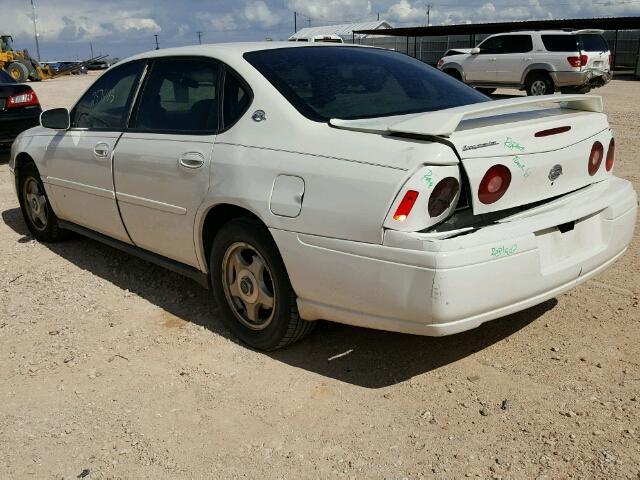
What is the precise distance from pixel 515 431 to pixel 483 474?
34cm

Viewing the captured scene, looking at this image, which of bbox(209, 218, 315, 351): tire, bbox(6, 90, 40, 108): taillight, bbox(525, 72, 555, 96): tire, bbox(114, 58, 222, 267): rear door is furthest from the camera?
bbox(525, 72, 555, 96): tire

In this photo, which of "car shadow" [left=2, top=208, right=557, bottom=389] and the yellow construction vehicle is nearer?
"car shadow" [left=2, top=208, right=557, bottom=389]

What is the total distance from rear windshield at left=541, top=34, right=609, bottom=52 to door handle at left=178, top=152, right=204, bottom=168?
51.9 ft

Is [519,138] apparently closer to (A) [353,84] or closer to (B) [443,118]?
(B) [443,118]

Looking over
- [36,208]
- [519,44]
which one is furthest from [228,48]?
[519,44]

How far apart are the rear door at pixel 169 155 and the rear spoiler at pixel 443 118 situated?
936 mm

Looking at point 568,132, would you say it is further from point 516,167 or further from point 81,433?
point 81,433

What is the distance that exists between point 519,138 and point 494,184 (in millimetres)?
269

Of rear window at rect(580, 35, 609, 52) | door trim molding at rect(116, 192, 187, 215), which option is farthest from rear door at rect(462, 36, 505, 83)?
door trim molding at rect(116, 192, 187, 215)

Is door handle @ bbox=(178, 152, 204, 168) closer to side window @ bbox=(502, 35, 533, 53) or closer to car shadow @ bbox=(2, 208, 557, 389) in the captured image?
car shadow @ bbox=(2, 208, 557, 389)

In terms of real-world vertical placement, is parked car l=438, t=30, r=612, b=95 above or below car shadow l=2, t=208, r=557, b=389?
above

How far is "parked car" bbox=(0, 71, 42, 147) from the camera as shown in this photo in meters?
9.88

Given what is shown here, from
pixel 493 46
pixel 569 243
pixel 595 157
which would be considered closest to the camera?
pixel 569 243

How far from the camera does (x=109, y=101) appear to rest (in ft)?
15.2
